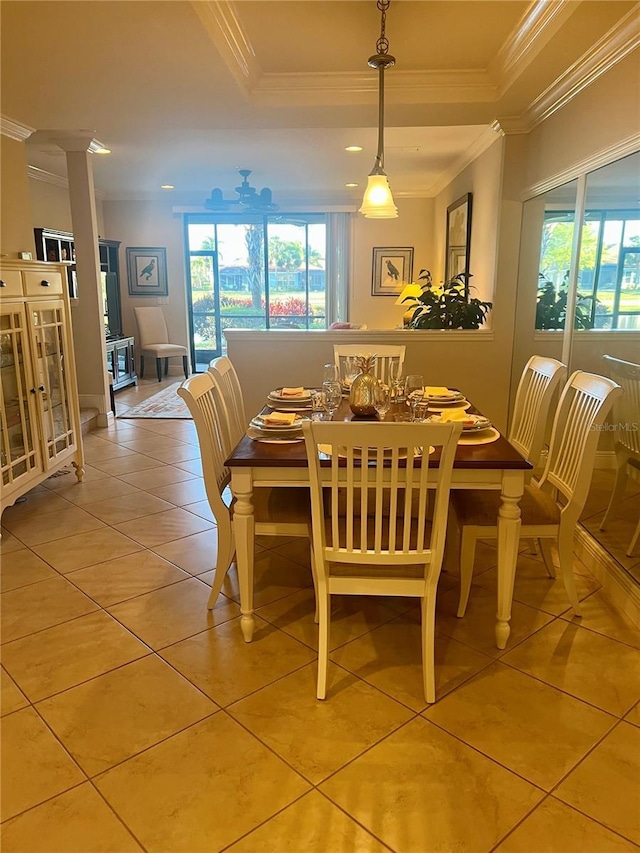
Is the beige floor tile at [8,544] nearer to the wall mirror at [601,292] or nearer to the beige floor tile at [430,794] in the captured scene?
the beige floor tile at [430,794]

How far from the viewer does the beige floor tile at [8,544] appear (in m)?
3.07

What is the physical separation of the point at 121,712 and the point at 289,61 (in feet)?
10.7

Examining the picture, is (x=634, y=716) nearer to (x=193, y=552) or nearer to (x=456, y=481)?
(x=456, y=481)

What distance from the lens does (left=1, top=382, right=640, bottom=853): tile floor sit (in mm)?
1514

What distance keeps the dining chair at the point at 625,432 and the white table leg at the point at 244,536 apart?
5.52 feet

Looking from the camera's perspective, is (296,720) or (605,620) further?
(605,620)

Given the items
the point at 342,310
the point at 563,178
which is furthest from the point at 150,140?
the point at 342,310

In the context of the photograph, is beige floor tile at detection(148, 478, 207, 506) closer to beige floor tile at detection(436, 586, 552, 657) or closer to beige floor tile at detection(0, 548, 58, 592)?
beige floor tile at detection(0, 548, 58, 592)

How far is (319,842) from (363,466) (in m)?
0.97

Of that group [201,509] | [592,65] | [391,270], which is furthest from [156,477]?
[391,270]

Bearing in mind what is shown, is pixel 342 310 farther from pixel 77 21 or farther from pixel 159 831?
pixel 159 831

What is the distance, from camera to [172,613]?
2.50 m

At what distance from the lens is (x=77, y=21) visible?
254 centimetres

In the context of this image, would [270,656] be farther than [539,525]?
No
